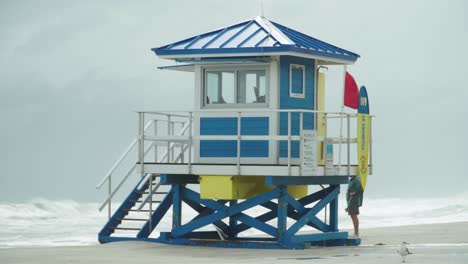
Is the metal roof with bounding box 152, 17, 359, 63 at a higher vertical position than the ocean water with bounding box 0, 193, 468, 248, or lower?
higher

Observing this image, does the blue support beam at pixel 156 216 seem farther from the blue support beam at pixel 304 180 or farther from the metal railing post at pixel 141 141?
the blue support beam at pixel 304 180

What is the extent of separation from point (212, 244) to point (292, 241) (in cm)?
177

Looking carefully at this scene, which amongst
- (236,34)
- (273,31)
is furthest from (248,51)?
(236,34)

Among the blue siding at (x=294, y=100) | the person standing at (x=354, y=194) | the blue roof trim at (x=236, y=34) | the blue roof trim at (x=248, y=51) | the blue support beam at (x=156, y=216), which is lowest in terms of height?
the blue support beam at (x=156, y=216)

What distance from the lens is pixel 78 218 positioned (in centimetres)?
4519

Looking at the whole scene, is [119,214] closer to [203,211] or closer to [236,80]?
[203,211]

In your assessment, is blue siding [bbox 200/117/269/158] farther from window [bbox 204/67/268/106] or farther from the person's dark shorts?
the person's dark shorts

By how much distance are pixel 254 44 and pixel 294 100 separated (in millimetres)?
1503

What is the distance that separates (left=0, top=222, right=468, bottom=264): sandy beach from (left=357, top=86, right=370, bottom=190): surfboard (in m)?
1.63

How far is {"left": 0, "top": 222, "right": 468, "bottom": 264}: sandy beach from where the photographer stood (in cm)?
2173

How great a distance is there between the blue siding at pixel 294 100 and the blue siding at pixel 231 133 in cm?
38

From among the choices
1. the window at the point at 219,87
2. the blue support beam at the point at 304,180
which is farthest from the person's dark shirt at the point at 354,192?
the window at the point at 219,87

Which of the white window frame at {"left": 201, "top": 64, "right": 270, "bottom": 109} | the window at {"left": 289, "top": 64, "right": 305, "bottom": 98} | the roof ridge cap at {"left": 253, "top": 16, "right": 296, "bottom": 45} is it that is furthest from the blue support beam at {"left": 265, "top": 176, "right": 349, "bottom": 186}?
the roof ridge cap at {"left": 253, "top": 16, "right": 296, "bottom": 45}

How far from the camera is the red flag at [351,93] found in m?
26.7
